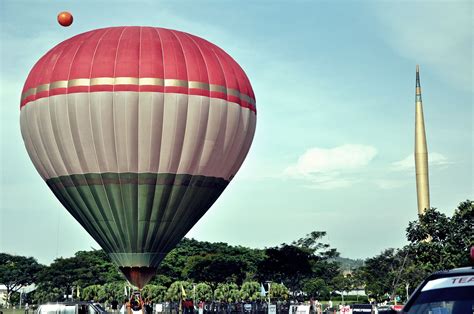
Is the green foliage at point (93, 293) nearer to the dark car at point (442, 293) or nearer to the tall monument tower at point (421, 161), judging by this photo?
the tall monument tower at point (421, 161)

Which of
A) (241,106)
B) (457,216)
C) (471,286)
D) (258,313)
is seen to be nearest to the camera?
(471,286)

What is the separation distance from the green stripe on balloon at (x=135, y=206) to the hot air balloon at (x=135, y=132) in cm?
6

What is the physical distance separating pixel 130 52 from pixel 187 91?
4222 millimetres

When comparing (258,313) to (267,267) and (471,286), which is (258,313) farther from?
(471,286)

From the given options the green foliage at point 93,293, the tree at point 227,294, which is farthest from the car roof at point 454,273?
the green foliage at point 93,293

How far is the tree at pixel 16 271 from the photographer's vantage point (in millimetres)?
157250

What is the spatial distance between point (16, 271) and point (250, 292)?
69.9 m

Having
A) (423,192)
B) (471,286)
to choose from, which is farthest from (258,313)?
(471,286)

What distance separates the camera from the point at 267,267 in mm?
111500

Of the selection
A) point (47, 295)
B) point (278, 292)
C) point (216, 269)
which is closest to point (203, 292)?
point (216, 269)

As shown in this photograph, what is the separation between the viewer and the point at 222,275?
394 ft

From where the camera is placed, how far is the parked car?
31.3 m

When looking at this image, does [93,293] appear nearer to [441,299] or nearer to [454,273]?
[441,299]

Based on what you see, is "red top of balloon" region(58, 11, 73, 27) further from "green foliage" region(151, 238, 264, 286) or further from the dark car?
"green foliage" region(151, 238, 264, 286)
